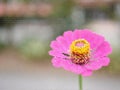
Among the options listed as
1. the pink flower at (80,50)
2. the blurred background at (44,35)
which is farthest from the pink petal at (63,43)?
the blurred background at (44,35)

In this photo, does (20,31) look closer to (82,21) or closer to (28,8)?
(28,8)

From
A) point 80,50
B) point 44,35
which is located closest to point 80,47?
point 80,50

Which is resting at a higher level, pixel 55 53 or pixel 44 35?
pixel 44 35

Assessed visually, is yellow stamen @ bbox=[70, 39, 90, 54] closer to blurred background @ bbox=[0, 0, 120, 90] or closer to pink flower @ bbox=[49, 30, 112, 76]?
pink flower @ bbox=[49, 30, 112, 76]

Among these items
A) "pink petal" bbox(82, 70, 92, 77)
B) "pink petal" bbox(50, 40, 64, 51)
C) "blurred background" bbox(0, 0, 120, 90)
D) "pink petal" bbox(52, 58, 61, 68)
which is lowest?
"pink petal" bbox(82, 70, 92, 77)

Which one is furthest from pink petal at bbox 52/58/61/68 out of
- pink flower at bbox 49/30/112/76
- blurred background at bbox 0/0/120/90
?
blurred background at bbox 0/0/120/90

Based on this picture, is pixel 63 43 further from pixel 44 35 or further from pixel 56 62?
pixel 44 35

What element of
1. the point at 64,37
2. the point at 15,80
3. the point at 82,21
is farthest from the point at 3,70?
the point at 64,37

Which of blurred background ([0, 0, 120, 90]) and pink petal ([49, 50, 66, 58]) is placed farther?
blurred background ([0, 0, 120, 90])
